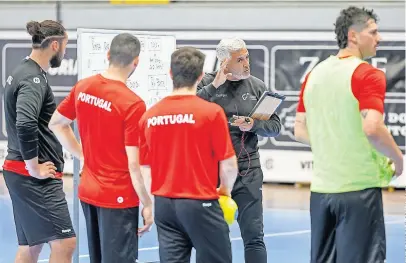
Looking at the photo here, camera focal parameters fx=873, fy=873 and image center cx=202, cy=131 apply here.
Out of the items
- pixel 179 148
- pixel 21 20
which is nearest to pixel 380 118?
pixel 179 148

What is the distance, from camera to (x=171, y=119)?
17.9 ft

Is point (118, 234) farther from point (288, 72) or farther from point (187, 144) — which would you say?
point (288, 72)

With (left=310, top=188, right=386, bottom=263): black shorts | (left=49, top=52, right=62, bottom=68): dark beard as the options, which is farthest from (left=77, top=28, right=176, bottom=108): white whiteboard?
(left=310, top=188, right=386, bottom=263): black shorts

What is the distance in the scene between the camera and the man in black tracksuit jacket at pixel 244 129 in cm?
733

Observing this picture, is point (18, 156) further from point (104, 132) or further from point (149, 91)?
point (149, 91)

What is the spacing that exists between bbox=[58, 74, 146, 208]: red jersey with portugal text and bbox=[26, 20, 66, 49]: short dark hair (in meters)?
0.92

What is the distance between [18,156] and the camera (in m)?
6.92

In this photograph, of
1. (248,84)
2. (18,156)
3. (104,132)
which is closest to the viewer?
(104,132)

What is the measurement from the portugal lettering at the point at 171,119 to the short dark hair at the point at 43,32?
1.74m

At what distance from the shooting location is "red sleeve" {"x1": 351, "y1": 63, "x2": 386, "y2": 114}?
5309 millimetres

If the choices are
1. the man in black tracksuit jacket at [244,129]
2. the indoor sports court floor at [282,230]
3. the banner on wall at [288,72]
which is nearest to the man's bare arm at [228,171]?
the man in black tracksuit jacket at [244,129]

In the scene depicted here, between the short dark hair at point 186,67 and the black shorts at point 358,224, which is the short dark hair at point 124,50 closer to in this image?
the short dark hair at point 186,67

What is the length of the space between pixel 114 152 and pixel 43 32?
1.48 m

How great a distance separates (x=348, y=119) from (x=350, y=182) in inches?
15.8
